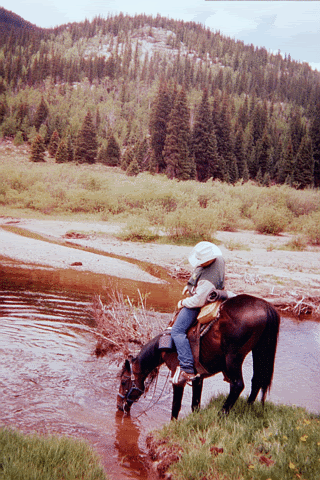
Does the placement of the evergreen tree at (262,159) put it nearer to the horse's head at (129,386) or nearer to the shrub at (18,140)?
the shrub at (18,140)

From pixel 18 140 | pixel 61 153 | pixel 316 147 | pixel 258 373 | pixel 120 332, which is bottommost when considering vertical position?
pixel 120 332

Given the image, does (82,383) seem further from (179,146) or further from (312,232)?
(179,146)

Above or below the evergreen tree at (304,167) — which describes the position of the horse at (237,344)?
below

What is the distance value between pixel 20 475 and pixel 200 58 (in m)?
213

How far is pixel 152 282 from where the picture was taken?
47.9 ft

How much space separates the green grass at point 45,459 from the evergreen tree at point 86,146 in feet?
211

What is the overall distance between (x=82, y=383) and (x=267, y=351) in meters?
3.09

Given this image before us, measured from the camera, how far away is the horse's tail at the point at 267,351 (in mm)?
4684

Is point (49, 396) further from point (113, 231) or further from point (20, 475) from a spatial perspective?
point (113, 231)

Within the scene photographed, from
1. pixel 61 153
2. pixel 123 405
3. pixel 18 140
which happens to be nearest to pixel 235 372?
pixel 123 405

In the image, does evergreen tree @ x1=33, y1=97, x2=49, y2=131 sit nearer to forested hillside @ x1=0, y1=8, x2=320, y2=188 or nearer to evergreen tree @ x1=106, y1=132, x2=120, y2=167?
forested hillside @ x1=0, y1=8, x2=320, y2=188

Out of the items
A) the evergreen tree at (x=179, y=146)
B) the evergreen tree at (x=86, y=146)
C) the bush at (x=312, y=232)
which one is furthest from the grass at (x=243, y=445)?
the evergreen tree at (x=86, y=146)

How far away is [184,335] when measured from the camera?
485 centimetres

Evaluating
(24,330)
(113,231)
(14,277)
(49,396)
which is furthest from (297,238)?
(49,396)
